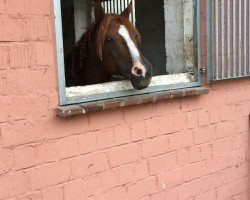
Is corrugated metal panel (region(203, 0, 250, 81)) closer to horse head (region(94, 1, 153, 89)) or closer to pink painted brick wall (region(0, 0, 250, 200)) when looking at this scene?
pink painted brick wall (region(0, 0, 250, 200))

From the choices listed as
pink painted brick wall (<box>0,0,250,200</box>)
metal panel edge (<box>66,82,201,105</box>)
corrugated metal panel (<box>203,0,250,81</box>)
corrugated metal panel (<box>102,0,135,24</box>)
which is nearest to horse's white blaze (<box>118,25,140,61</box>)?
metal panel edge (<box>66,82,201,105</box>)

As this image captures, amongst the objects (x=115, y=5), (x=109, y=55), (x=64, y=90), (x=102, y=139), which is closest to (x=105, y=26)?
(x=109, y=55)

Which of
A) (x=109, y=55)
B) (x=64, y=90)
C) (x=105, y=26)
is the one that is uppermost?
(x=105, y=26)

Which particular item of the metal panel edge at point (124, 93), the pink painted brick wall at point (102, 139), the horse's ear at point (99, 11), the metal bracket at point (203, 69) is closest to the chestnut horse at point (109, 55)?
the horse's ear at point (99, 11)

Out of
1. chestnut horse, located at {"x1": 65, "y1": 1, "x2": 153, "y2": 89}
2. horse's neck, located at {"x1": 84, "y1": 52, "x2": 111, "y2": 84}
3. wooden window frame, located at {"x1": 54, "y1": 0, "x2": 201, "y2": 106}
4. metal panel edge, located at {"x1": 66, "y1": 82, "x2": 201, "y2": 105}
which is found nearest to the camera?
wooden window frame, located at {"x1": 54, "y1": 0, "x2": 201, "y2": 106}

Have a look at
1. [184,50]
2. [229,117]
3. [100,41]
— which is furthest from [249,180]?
[100,41]

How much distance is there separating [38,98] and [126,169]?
932mm

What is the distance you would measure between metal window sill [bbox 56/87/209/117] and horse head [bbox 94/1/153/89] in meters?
0.16

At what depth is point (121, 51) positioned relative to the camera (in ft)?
9.19

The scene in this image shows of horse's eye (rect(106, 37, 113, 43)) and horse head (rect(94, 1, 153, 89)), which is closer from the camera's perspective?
horse head (rect(94, 1, 153, 89))

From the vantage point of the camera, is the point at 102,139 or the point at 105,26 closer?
the point at 102,139

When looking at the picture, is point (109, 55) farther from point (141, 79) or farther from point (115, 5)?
point (115, 5)

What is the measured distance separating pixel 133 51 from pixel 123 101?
1.19 ft

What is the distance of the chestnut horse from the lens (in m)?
2.66
